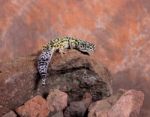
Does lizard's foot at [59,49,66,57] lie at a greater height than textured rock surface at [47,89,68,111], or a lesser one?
greater

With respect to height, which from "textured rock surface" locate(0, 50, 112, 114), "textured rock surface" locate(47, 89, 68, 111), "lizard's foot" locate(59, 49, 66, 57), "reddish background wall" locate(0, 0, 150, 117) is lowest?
"textured rock surface" locate(47, 89, 68, 111)

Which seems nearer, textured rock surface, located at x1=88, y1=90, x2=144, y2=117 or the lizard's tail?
textured rock surface, located at x1=88, y1=90, x2=144, y2=117

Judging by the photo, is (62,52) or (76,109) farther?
(62,52)

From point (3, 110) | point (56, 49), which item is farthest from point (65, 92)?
point (3, 110)

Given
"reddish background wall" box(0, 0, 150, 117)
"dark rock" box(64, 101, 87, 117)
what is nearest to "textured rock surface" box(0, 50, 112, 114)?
"dark rock" box(64, 101, 87, 117)

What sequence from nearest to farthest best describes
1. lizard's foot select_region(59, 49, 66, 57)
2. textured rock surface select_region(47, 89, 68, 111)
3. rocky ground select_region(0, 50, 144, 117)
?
1. rocky ground select_region(0, 50, 144, 117)
2. textured rock surface select_region(47, 89, 68, 111)
3. lizard's foot select_region(59, 49, 66, 57)

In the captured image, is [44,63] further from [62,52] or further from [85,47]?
[85,47]

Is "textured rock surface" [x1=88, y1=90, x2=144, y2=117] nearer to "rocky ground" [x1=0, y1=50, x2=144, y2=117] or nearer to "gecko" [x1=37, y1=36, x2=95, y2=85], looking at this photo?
"rocky ground" [x1=0, y1=50, x2=144, y2=117]

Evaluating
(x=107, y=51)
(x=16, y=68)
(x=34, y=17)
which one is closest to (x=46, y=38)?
(x=34, y=17)
